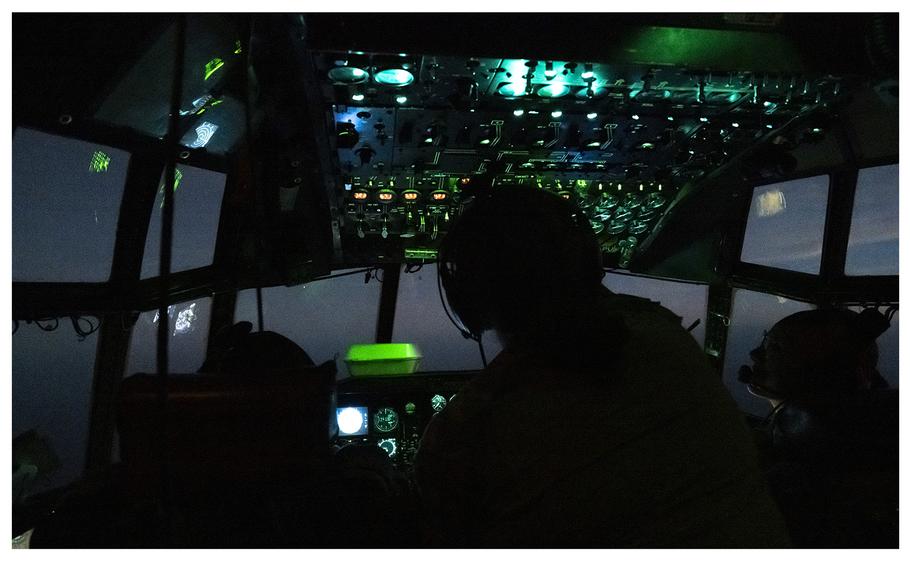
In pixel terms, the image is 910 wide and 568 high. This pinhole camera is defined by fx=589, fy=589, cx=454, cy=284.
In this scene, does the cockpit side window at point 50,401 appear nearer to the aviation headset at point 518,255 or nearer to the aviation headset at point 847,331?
the aviation headset at point 518,255

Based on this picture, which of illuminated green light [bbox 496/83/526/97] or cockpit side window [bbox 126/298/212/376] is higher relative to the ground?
illuminated green light [bbox 496/83/526/97]

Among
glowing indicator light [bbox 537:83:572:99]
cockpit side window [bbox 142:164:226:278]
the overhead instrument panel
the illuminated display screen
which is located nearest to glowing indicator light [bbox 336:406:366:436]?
the illuminated display screen

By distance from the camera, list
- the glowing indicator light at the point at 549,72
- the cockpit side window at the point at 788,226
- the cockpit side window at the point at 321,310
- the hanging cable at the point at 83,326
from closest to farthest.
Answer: the glowing indicator light at the point at 549,72 → the hanging cable at the point at 83,326 → the cockpit side window at the point at 788,226 → the cockpit side window at the point at 321,310

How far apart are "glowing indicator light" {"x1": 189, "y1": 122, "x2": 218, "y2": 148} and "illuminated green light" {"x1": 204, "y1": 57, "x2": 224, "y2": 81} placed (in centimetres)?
57

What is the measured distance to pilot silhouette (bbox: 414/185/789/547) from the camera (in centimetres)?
88

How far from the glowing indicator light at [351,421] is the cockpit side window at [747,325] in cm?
278

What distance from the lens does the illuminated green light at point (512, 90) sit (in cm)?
178

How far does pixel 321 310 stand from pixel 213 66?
10.1 feet

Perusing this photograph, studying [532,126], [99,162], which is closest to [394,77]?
[532,126]

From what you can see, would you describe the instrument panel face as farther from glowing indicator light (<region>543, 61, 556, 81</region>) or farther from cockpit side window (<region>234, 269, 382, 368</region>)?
cockpit side window (<region>234, 269, 382, 368</region>)

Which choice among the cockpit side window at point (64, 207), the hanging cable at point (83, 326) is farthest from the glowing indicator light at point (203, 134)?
the hanging cable at point (83, 326)

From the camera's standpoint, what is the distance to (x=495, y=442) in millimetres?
911

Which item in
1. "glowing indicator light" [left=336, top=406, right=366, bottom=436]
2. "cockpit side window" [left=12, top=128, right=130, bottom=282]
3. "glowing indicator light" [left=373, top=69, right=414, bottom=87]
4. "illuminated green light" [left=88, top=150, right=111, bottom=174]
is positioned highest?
"glowing indicator light" [left=373, top=69, right=414, bottom=87]

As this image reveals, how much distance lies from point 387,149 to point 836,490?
1.76 meters
